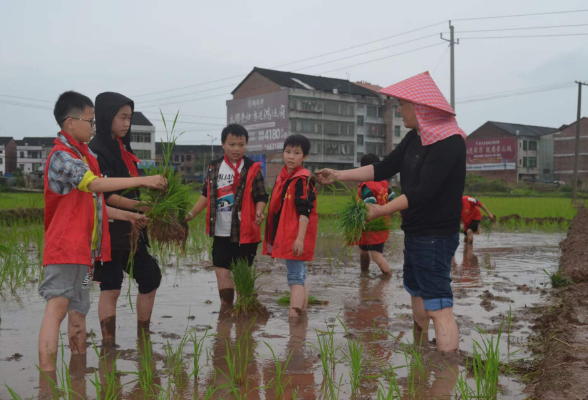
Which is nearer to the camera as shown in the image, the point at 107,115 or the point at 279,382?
the point at 279,382

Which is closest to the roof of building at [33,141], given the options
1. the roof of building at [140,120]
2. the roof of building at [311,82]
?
the roof of building at [140,120]

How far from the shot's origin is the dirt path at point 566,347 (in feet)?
8.36

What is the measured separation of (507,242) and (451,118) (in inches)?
344

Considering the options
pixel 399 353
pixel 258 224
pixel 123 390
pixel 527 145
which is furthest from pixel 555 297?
Answer: pixel 527 145

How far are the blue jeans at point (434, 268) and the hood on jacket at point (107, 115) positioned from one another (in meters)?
2.09

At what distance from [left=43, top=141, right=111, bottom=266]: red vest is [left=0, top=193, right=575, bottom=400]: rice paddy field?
560mm

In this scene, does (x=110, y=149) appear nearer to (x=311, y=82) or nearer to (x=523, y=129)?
(x=311, y=82)

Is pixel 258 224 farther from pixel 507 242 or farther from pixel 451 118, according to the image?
pixel 507 242

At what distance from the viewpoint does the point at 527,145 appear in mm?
69250

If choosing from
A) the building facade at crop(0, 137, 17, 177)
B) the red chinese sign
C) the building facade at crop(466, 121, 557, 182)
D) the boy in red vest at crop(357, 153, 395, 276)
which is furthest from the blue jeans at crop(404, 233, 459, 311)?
the building facade at crop(0, 137, 17, 177)

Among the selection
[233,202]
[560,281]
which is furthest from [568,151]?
[233,202]

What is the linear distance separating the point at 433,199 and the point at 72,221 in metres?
2.13

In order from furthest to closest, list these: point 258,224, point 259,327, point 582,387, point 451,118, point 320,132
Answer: point 320,132 < point 258,224 < point 259,327 < point 451,118 < point 582,387

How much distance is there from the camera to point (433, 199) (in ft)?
11.5
